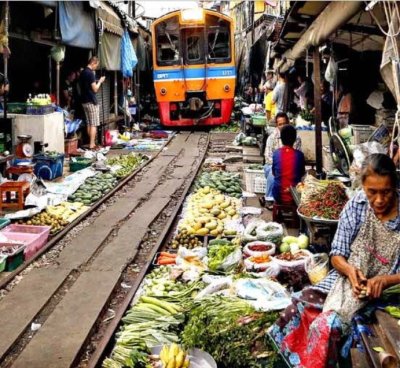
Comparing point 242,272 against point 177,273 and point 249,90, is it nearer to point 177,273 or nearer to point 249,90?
point 177,273

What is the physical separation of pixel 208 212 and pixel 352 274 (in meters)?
4.88

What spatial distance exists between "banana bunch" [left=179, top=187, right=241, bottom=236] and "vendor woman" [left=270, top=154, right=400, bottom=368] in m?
3.78

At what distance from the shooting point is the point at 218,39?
64.6 feet

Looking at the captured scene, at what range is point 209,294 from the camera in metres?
5.10

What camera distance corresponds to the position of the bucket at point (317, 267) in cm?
506

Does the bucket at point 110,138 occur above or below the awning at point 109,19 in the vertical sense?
below

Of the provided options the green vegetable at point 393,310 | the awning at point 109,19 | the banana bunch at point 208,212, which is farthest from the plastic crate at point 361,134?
the awning at point 109,19

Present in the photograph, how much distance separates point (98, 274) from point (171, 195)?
4278 millimetres

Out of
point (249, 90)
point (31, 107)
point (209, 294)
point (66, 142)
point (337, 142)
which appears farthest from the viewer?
point (249, 90)

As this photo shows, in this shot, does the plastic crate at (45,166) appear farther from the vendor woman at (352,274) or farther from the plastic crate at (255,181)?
the vendor woman at (352,274)

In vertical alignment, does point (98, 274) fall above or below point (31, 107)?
below

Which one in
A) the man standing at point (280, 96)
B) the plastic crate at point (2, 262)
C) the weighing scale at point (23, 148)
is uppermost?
the man standing at point (280, 96)

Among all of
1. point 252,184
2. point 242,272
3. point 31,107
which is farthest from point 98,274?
point 31,107

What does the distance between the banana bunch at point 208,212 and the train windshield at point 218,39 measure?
35.1 feet
